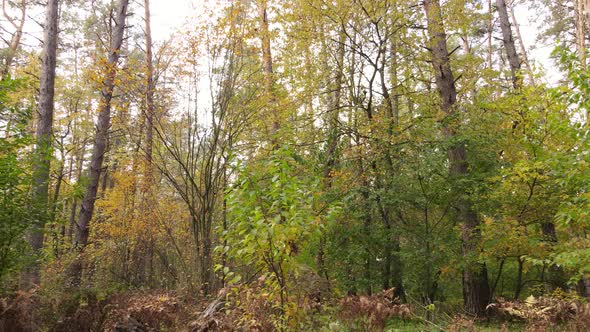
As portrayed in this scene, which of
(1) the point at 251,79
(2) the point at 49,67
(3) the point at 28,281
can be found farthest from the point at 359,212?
(2) the point at 49,67

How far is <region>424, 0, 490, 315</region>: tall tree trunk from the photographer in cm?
660

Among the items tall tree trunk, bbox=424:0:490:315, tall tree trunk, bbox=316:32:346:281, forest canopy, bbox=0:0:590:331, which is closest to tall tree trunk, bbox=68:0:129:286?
forest canopy, bbox=0:0:590:331

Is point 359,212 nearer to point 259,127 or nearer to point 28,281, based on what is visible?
point 259,127

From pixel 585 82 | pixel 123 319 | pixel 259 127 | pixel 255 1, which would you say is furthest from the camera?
pixel 255 1

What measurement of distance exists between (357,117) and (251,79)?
306 centimetres

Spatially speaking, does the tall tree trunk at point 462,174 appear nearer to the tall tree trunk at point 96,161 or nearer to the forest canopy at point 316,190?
the forest canopy at point 316,190

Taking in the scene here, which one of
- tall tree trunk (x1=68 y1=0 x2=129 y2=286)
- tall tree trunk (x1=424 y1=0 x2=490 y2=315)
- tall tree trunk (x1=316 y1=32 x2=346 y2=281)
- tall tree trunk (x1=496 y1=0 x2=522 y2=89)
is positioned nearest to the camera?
tall tree trunk (x1=424 y1=0 x2=490 y2=315)

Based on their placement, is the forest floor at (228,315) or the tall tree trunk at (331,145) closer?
the forest floor at (228,315)

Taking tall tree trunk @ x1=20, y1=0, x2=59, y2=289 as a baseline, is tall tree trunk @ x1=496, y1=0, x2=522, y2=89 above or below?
above

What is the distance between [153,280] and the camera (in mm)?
9188

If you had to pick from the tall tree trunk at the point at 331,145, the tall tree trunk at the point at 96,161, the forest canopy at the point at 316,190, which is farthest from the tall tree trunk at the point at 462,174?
the tall tree trunk at the point at 96,161

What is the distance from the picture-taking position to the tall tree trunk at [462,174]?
21.7 ft

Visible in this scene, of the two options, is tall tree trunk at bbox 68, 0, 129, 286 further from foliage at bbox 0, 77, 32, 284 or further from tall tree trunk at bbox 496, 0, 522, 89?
tall tree trunk at bbox 496, 0, 522, 89

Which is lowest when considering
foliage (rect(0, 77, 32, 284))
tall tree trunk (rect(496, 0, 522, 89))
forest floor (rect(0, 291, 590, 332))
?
forest floor (rect(0, 291, 590, 332))
